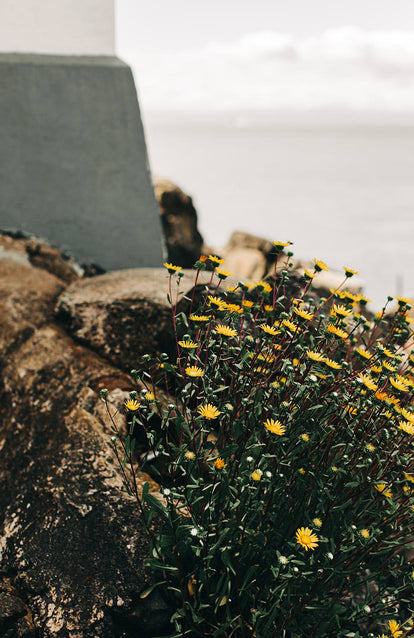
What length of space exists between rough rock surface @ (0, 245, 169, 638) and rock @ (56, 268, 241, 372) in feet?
0.37

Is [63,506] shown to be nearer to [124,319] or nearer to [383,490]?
[124,319]

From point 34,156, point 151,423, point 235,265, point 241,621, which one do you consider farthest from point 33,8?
point 241,621

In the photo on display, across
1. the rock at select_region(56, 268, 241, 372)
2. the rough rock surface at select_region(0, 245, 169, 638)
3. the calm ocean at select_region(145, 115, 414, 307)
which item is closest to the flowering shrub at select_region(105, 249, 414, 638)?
the rough rock surface at select_region(0, 245, 169, 638)

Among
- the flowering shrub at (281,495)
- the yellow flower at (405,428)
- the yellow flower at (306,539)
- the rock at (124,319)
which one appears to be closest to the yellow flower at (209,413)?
the flowering shrub at (281,495)

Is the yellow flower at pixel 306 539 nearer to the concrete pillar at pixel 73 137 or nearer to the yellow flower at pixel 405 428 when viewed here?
the yellow flower at pixel 405 428

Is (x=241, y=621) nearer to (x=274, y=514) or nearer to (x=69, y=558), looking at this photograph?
(x=274, y=514)

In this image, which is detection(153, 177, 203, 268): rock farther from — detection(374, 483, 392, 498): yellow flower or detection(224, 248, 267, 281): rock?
detection(374, 483, 392, 498): yellow flower

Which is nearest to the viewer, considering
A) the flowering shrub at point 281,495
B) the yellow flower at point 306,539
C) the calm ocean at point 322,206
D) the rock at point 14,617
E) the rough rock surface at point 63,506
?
the yellow flower at point 306,539

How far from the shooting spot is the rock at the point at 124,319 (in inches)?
140

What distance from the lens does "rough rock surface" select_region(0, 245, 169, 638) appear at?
2.47 m

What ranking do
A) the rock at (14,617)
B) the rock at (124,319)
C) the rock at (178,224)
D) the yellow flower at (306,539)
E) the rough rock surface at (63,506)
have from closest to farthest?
the yellow flower at (306,539) → the rock at (14,617) → the rough rock surface at (63,506) → the rock at (124,319) → the rock at (178,224)

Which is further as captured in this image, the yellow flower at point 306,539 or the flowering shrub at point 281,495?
the flowering shrub at point 281,495

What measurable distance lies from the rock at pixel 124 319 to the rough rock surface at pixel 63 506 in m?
0.11

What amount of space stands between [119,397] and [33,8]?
357 cm
